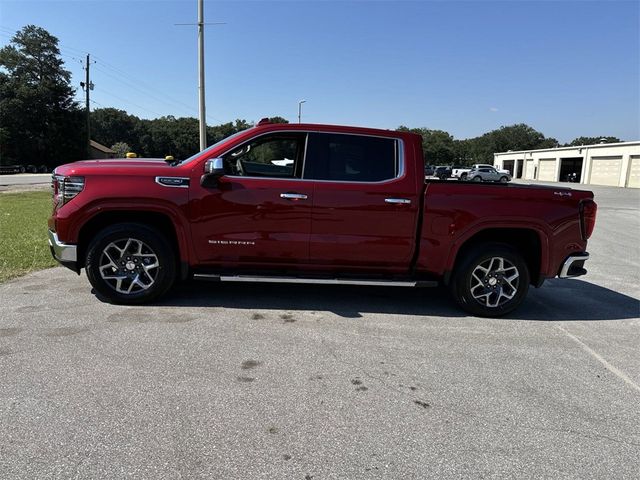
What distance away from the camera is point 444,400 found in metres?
3.42

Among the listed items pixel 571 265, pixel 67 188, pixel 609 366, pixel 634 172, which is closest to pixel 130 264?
pixel 67 188

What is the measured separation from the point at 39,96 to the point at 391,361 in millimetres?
69795

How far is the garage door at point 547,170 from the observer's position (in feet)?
215

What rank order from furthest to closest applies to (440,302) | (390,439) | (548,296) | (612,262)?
(612,262), (548,296), (440,302), (390,439)

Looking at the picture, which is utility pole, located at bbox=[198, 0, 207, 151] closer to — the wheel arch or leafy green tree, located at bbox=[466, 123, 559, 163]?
the wheel arch

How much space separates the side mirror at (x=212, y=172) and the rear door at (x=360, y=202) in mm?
937

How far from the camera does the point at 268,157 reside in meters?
5.27

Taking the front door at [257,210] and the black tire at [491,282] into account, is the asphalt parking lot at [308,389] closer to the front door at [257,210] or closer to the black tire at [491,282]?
the black tire at [491,282]

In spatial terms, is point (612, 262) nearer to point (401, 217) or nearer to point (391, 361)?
point (401, 217)

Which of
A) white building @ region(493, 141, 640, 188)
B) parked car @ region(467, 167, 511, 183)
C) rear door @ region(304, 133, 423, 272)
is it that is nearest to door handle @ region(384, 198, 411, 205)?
rear door @ region(304, 133, 423, 272)

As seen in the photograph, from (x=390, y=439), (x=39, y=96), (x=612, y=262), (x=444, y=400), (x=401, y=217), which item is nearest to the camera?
(x=390, y=439)

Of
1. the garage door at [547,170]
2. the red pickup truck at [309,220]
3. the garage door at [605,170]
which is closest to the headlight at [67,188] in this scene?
the red pickup truck at [309,220]

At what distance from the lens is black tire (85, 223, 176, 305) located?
16.5 ft

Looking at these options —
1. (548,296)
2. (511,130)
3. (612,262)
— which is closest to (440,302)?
(548,296)
